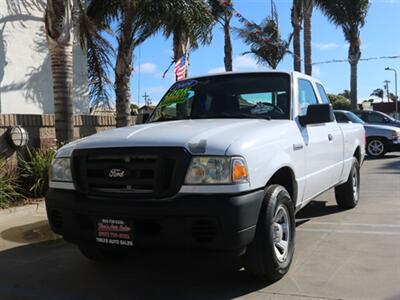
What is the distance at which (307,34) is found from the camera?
1082 inches

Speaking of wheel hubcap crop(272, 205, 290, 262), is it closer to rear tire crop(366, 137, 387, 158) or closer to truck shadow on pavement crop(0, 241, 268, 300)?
truck shadow on pavement crop(0, 241, 268, 300)

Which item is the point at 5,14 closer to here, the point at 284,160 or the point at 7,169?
the point at 7,169

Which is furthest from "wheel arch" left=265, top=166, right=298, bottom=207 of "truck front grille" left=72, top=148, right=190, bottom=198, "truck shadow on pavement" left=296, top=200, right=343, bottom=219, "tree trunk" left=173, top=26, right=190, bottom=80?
"tree trunk" left=173, top=26, right=190, bottom=80

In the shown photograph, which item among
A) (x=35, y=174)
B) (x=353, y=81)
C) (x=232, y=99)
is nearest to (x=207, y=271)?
(x=232, y=99)

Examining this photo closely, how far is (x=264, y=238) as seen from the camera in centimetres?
449

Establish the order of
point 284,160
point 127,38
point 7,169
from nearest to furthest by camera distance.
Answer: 1. point 284,160
2. point 7,169
3. point 127,38

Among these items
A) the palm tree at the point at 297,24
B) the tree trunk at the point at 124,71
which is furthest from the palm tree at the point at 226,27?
the tree trunk at the point at 124,71

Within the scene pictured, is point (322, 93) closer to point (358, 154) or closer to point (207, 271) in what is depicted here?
point (358, 154)

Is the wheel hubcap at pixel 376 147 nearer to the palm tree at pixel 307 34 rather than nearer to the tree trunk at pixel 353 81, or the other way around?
the palm tree at pixel 307 34

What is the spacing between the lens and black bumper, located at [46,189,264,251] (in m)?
4.12

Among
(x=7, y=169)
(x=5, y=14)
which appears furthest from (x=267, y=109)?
(x=5, y=14)

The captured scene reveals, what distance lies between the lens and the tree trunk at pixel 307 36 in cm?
2678

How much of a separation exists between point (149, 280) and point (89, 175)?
120 cm

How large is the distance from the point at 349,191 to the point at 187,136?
445 cm
